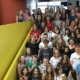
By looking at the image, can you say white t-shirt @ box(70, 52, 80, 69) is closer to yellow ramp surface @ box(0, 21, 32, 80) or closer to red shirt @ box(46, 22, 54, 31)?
yellow ramp surface @ box(0, 21, 32, 80)

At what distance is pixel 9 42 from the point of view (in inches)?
228

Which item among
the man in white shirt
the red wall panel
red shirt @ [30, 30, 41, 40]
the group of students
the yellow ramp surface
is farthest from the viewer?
the red wall panel

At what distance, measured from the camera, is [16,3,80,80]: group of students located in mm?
5078

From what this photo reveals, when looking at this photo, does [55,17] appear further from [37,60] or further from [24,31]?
[37,60]

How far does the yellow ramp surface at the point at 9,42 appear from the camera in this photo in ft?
17.5

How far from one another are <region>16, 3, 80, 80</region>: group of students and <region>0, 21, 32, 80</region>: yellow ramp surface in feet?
0.95

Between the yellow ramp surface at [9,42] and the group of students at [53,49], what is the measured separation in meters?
0.29

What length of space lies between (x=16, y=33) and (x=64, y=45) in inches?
54.2

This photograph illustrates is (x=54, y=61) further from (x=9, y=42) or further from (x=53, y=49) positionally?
(x=9, y=42)

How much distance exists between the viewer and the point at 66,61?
523 cm

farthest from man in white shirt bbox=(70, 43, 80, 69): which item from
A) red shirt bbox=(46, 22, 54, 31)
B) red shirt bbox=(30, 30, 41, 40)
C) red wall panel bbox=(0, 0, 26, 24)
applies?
red wall panel bbox=(0, 0, 26, 24)

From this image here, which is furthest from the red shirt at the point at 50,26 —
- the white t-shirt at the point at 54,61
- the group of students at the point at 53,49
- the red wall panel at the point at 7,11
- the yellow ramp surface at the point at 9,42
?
the red wall panel at the point at 7,11

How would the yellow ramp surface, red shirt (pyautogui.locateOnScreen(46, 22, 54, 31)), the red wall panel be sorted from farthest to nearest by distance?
the red wall panel
red shirt (pyautogui.locateOnScreen(46, 22, 54, 31))
the yellow ramp surface

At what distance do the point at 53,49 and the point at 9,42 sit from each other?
1.07 m
